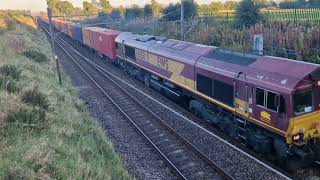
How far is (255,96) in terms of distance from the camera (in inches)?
496

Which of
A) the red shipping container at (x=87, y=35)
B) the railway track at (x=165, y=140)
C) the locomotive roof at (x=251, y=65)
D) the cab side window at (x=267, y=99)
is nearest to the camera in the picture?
the locomotive roof at (x=251, y=65)

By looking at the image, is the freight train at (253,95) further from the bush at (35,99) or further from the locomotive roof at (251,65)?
the bush at (35,99)

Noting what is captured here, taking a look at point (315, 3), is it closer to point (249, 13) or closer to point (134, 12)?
point (249, 13)

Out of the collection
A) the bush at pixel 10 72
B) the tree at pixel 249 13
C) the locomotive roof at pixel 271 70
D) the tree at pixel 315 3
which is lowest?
the bush at pixel 10 72

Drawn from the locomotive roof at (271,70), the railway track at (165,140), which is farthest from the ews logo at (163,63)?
the locomotive roof at (271,70)

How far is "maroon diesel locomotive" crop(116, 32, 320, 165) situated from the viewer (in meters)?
11.2

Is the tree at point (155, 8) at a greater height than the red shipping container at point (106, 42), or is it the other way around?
the tree at point (155, 8)

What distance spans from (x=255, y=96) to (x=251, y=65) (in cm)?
166

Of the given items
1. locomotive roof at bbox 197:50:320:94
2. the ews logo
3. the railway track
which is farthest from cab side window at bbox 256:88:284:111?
the ews logo

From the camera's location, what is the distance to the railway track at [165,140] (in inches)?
490

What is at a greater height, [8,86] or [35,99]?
[8,86]

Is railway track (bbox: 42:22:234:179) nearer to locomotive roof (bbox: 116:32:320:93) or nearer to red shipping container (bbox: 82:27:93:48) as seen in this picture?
locomotive roof (bbox: 116:32:320:93)

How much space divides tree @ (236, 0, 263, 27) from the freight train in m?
11.8

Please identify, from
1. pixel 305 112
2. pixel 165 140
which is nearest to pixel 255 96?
pixel 305 112
